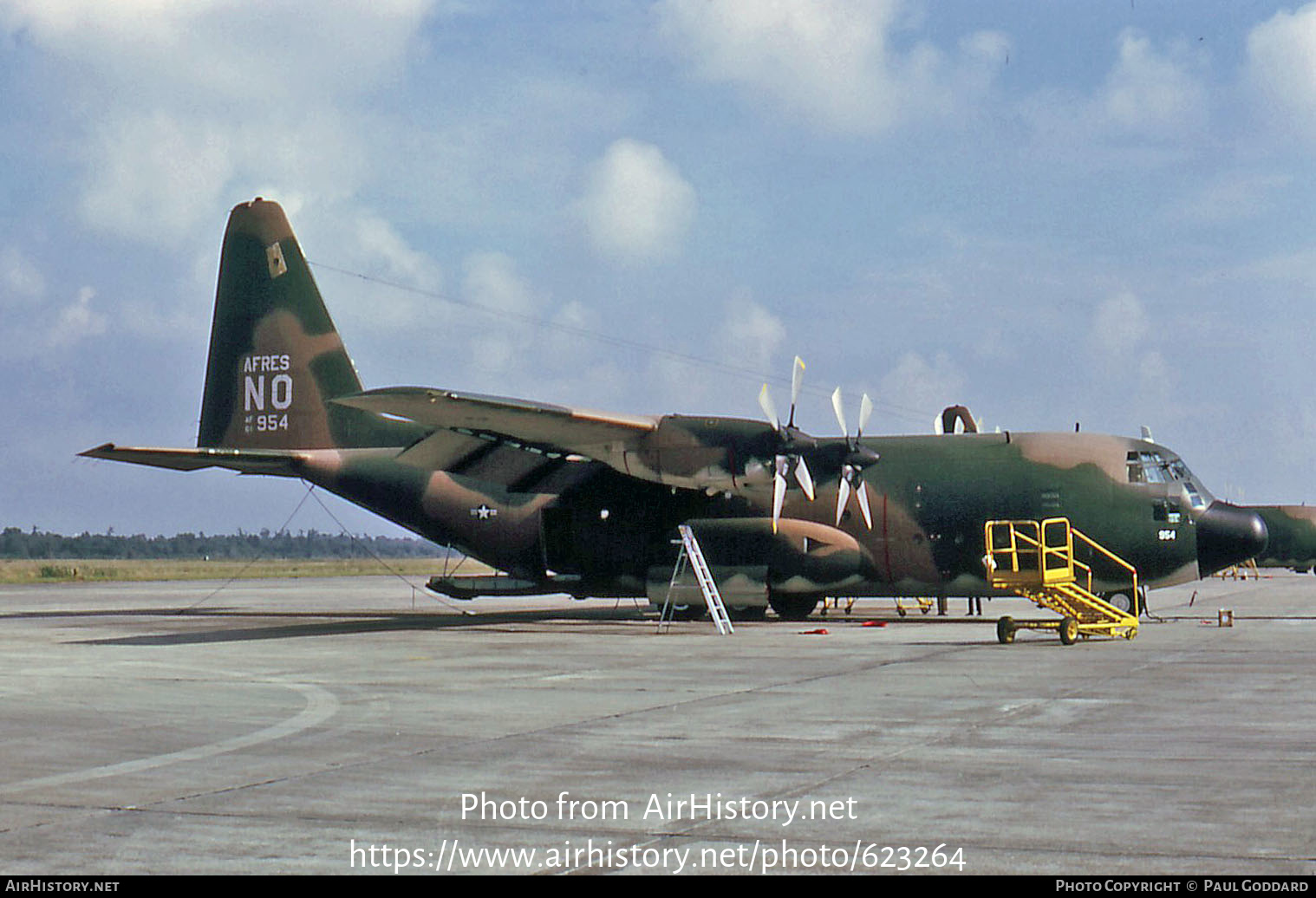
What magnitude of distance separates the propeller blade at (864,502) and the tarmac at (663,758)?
540 centimetres

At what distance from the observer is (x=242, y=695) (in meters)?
15.4

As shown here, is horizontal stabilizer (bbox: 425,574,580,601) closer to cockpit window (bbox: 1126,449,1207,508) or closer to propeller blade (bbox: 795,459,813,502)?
propeller blade (bbox: 795,459,813,502)

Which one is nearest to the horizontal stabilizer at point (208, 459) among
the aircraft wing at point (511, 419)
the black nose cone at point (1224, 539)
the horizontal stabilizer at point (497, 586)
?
the horizontal stabilizer at point (497, 586)

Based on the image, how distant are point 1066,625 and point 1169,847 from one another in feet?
51.2

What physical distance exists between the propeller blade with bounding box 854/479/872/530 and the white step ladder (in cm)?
352

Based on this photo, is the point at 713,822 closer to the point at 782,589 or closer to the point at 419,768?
the point at 419,768

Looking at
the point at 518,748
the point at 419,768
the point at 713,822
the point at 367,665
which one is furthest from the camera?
the point at 367,665

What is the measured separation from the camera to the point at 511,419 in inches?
970

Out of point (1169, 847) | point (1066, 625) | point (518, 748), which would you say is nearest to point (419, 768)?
point (518, 748)

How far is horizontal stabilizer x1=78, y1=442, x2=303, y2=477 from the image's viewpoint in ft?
96.7

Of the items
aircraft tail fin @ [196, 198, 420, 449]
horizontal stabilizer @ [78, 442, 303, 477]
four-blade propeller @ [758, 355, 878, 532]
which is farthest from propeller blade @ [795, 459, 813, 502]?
horizontal stabilizer @ [78, 442, 303, 477]

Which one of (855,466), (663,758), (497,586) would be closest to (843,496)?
(855,466)

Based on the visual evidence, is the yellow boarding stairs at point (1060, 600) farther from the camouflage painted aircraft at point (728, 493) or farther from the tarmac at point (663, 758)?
the camouflage painted aircraft at point (728, 493)

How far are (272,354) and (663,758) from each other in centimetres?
2512
